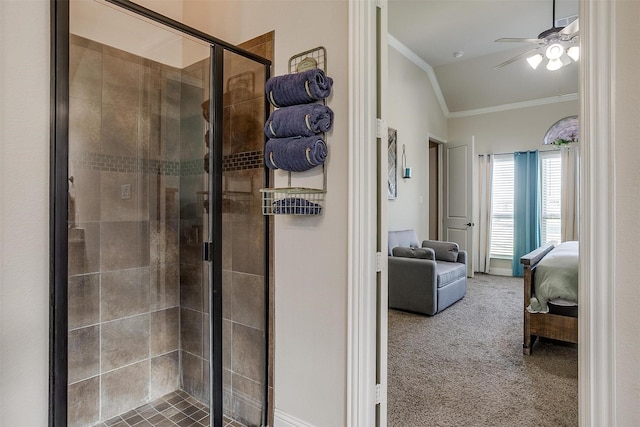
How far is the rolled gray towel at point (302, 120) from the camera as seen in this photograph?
168 centimetres

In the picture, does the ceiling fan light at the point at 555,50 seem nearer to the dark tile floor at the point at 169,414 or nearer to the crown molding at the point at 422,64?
the crown molding at the point at 422,64

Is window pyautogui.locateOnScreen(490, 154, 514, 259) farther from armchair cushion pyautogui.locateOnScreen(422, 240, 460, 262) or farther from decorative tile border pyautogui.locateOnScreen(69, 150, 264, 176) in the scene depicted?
decorative tile border pyautogui.locateOnScreen(69, 150, 264, 176)

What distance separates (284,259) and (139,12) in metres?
1.33

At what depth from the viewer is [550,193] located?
19.5 ft

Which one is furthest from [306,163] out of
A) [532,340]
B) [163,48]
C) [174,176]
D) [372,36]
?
[532,340]

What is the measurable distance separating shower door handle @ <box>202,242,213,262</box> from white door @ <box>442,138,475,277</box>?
4928mm

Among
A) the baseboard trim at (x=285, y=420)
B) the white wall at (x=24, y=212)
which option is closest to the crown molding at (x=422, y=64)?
the white wall at (x=24, y=212)

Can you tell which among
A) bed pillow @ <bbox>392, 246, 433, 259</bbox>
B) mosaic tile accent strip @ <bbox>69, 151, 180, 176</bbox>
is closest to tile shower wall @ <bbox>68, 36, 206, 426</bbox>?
mosaic tile accent strip @ <bbox>69, 151, 180, 176</bbox>

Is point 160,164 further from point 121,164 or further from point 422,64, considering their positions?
point 422,64

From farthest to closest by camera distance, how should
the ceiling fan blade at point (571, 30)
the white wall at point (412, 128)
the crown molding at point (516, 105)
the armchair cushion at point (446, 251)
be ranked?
the crown molding at point (516, 105) < the white wall at point (412, 128) < the armchair cushion at point (446, 251) < the ceiling fan blade at point (571, 30)

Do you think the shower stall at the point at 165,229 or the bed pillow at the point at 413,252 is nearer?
the shower stall at the point at 165,229

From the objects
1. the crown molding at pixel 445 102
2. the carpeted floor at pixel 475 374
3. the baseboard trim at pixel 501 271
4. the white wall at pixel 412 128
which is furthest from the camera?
the baseboard trim at pixel 501 271

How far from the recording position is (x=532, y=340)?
123 inches

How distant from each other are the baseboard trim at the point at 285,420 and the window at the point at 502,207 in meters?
5.57
